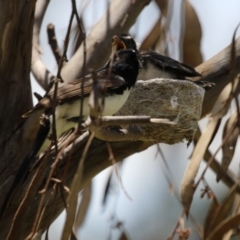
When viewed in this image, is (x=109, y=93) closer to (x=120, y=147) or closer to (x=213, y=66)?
(x=120, y=147)

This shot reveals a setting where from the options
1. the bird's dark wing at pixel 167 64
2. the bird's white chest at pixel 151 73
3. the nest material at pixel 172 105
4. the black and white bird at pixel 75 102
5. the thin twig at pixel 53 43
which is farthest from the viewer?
the thin twig at pixel 53 43

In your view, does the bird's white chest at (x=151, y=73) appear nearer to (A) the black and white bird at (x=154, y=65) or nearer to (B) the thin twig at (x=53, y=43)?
(A) the black and white bird at (x=154, y=65)

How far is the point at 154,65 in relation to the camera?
3.88 m

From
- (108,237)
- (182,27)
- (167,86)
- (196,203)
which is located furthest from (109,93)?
(196,203)

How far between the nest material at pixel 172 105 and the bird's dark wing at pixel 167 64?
0.16m

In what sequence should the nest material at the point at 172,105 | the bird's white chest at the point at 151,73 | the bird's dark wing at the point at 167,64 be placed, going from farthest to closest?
the bird's white chest at the point at 151,73 < the bird's dark wing at the point at 167,64 < the nest material at the point at 172,105

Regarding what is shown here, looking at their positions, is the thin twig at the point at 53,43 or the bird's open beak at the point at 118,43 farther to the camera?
the thin twig at the point at 53,43

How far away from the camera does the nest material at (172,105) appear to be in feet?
11.3

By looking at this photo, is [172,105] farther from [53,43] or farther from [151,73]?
[53,43]

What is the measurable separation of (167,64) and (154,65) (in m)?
0.11

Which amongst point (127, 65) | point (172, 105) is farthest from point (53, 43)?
point (172, 105)

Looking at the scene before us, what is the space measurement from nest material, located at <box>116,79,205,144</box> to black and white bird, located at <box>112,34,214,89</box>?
0.16 metres

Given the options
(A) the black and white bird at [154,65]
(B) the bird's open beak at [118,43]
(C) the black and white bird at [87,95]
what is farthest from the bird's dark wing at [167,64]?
(C) the black and white bird at [87,95]

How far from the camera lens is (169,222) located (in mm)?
7598
